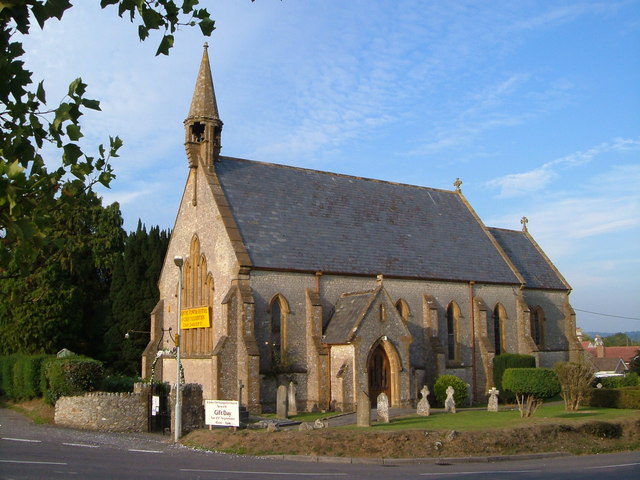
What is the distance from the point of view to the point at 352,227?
35.3 meters

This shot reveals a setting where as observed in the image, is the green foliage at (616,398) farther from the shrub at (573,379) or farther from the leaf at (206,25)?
the leaf at (206,25)

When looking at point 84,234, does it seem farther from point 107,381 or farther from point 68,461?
point 68,461

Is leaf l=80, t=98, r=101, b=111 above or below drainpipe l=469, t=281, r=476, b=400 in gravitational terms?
above

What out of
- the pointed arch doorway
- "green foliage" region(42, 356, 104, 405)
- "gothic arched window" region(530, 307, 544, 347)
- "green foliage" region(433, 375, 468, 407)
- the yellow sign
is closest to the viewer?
"green foliage" region(42, 356, 104, 405)

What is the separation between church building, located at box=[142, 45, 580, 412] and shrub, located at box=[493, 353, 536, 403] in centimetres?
51

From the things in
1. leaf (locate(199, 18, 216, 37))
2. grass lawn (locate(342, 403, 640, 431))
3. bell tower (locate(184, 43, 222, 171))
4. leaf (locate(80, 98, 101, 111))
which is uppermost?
bell tower (locate(184, 43, 222, 171))

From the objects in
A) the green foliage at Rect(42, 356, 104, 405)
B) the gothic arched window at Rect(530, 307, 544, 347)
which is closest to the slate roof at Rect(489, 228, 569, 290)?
the gothic arched window at Rect(530, 307, 544, 347)

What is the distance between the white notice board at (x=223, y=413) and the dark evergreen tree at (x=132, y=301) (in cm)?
2112

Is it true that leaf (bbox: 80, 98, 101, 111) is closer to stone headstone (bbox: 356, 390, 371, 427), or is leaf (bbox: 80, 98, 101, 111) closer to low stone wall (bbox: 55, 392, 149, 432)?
stone headstone (bbox: 356, 390, 371, 427)

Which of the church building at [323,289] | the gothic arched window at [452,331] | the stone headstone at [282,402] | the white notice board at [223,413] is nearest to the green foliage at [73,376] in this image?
the church building at [323,289]

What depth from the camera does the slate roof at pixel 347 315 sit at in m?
29.2

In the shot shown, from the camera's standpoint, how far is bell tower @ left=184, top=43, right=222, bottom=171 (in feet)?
107

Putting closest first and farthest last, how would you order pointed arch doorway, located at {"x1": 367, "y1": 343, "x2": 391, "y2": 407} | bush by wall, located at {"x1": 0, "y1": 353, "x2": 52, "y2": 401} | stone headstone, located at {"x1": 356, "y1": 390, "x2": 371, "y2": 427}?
stone headstone, located at {"x1": 356, "y1": 390, "x2": 371, "y2": 427}
pointed arch doorway, located at {"x1": 367, "y1": 343, "x2": 391, "y2": 407}
bush by wall, located at {"x1": 0, "y1": 353, "x2": 52, "y2": 401}

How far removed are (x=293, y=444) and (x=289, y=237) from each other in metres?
14.3
